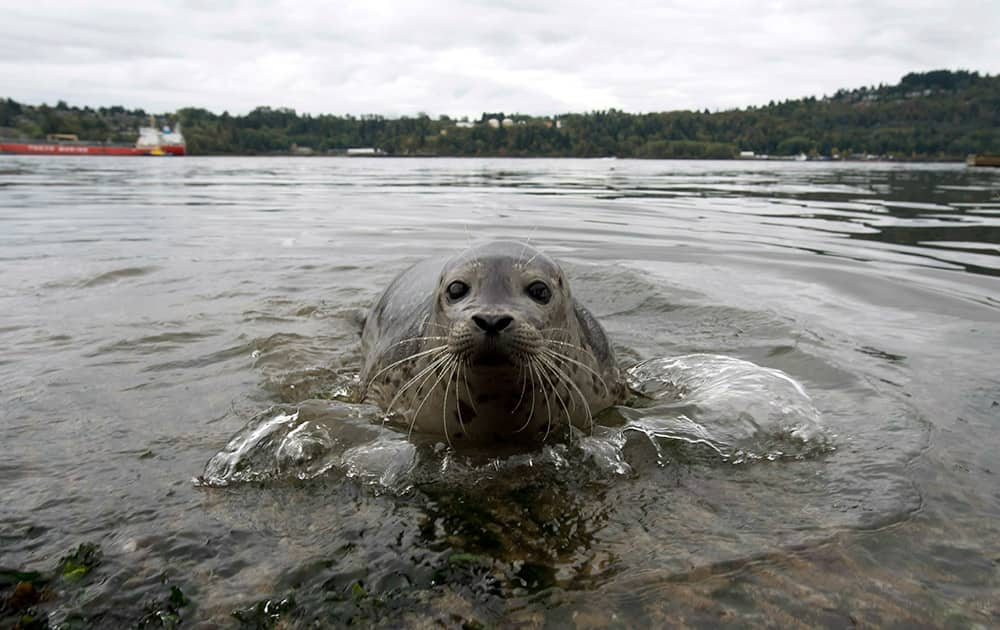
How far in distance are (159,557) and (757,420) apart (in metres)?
2.47

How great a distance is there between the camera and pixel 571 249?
31.0 feet

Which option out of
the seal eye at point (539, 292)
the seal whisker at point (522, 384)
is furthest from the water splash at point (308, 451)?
the seal eye at point (539, 292)

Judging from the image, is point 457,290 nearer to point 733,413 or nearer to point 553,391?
point 553,391

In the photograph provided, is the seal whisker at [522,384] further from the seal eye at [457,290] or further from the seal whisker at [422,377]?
Result: the seal eye at [457,290]

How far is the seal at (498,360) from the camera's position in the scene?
277 centimetres

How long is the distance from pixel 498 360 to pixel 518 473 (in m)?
0.50

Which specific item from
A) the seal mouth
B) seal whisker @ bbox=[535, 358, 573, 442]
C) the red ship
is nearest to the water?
seal whisker @ bbox=[535, 358, 573, 442]

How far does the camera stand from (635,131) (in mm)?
98938

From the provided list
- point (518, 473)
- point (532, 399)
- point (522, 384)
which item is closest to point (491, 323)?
point (522, 384)

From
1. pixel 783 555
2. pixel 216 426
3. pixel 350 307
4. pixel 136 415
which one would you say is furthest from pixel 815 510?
→ pixel 350 307

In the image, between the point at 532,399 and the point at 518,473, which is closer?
the point at 518,473

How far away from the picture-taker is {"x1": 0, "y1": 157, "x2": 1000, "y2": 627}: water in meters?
2.02

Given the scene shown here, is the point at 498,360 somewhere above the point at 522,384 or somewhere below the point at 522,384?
above

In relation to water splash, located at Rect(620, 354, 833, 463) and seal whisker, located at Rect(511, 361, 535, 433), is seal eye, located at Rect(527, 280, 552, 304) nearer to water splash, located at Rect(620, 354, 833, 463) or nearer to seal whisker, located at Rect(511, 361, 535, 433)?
seal whisker, located at Rect(511, 361, 535, 433)
